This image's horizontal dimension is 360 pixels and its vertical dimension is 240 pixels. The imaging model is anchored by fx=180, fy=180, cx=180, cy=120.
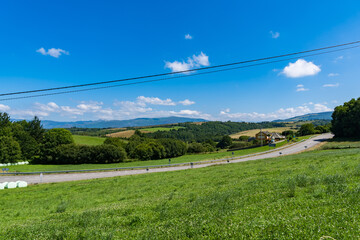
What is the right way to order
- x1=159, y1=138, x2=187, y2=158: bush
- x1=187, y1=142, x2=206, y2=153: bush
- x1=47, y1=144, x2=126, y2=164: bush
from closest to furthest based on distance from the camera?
x1=47, y1=144, x2=126, y2=164: bush
x1=159, y1=138, x2=187, y2=158: bush
x1=187, y1=142, x2=206, y2=153: bush

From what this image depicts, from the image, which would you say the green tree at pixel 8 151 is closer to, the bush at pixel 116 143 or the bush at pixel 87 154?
the bush at pixel 87 154

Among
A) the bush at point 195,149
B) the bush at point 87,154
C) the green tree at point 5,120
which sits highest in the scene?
the green tree at point 5,120

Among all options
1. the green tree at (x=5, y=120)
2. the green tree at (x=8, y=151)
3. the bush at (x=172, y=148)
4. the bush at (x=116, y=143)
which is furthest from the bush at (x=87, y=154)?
the green tree at (x=5, y=120)

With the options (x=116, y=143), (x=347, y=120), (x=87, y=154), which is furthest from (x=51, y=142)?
(x=347, y=120)

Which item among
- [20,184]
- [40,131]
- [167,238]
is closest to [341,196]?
[167,238]

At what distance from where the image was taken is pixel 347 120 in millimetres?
63812

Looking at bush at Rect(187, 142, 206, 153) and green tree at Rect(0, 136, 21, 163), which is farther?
bush at Rect(187, 142, 206, 153)

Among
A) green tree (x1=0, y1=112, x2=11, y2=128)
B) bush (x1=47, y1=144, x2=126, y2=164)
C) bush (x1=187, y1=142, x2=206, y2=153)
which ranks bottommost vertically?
bush (x1=187, y1=142, x2=206, y2=153)

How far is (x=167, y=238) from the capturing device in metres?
4.91

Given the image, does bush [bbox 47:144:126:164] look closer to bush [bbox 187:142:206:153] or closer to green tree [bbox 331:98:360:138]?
bush [bbox 187:142:206:153]

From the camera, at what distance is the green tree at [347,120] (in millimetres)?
61500

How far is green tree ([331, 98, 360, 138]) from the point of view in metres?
61.5

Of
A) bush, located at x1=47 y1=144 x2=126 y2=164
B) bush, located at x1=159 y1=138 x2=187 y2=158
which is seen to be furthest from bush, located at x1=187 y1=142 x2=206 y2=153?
bush, located at x1=47 y1=144 x2=126 y2=164

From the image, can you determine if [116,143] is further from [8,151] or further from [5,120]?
[5,120]
